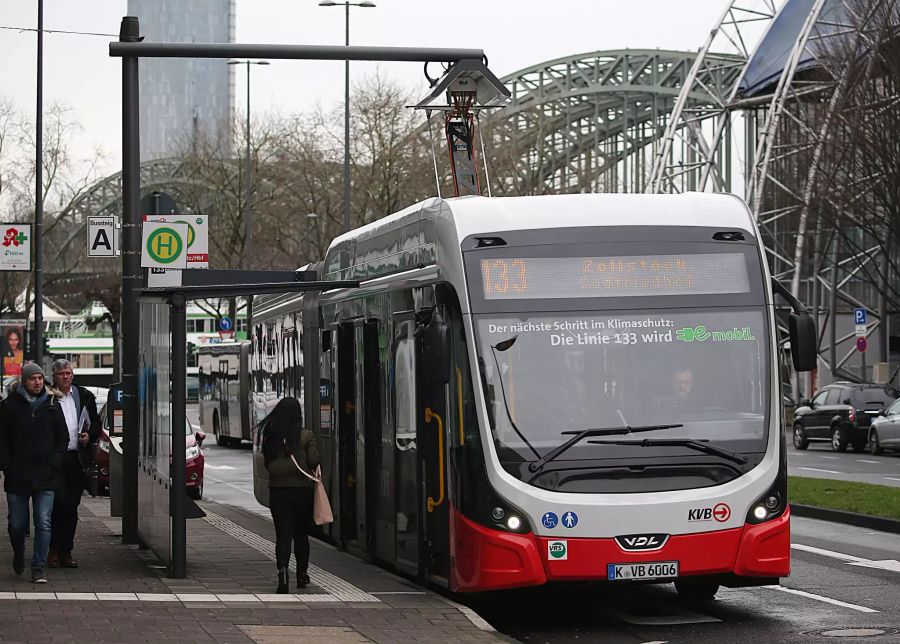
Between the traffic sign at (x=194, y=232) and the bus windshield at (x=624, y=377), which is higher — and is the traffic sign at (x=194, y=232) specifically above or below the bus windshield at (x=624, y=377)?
above

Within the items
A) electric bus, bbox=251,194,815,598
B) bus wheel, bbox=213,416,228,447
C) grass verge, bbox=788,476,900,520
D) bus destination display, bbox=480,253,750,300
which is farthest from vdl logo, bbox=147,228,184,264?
bus wheel, bbox=213,416,228,447

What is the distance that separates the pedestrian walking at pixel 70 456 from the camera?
1335 cm

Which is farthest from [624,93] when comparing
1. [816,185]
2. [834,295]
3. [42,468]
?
[42,468]

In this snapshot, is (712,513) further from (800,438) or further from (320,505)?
(800,438)

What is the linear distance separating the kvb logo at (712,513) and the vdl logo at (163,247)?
6.70 m

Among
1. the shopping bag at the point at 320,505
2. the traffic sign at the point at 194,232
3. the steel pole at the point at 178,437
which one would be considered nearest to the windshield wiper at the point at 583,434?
the shopping bag at the point at 320,505

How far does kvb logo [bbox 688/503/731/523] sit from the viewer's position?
10750 millimetres

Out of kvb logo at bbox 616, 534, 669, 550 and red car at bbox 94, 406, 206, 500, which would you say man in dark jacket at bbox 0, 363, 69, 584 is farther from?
red car at bbox 94, 406, 206, 500

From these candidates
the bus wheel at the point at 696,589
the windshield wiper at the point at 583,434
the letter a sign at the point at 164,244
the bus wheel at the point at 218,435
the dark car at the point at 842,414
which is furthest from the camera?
the bus wheel at the point at 218,435

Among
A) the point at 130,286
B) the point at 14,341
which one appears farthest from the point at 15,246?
the point at 130,286

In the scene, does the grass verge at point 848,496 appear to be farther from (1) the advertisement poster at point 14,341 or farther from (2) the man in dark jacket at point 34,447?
(1) the advertisement poster at point 14,341

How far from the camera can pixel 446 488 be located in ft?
37.0

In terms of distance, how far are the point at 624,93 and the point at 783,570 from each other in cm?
7870

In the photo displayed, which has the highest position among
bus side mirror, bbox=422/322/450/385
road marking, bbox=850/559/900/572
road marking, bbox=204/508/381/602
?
bus side mirror, bbox=422/322/450/385
